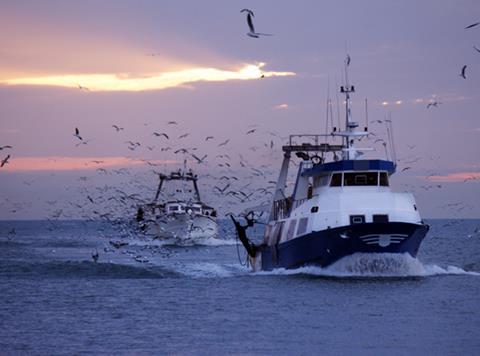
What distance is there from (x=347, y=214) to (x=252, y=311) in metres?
10.5

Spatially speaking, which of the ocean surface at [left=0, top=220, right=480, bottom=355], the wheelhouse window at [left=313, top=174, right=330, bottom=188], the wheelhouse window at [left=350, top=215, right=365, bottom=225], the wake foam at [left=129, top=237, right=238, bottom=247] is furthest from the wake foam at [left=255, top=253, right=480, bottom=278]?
the wake foam at [left=129, top=237, right=238, bottom=247]

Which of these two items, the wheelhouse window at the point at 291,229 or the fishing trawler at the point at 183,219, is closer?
the wheelhouse window at the point at 291,229

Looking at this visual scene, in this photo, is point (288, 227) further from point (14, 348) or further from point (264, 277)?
point (14, 348)

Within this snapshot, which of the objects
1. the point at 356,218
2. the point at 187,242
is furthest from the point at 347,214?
the point at 187,242

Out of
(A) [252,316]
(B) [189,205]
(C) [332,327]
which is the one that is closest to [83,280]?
(A) [252,316]

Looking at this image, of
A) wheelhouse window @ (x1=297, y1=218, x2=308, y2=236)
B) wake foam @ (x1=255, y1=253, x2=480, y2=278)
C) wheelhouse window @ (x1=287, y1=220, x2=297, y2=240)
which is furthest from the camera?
wheelhouse window @ (x1=287, y1=220, x2=297, y2=240)

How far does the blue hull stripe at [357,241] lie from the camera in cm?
4712

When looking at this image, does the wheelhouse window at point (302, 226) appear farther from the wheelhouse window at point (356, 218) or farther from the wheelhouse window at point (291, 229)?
the wheelhouse window at point (356, 218)

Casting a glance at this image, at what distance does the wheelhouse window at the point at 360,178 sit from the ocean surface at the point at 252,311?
12.5 feet

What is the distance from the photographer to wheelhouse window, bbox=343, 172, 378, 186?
50.2 metres

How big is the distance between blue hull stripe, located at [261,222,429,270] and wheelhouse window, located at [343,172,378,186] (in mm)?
3246

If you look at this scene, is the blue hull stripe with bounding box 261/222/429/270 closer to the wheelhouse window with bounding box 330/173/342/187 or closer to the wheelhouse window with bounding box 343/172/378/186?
the wheelhouse window with bounding box 330/173/342/187

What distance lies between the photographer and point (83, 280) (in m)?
56.4

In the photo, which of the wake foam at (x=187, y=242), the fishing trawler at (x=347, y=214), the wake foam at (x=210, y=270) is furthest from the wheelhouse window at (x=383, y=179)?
the wake foam at (x=187, y=242)
